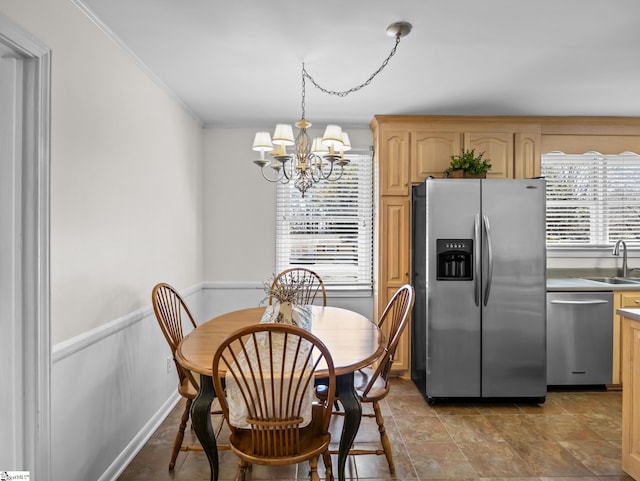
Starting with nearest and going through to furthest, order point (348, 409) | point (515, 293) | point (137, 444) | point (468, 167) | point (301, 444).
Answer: point (301, 444), point (348, 409), point (137, 444), point (515, 293), point (468, 167)

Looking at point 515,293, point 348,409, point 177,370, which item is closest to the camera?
point 348,409

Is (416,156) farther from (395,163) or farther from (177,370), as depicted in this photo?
(177,370)

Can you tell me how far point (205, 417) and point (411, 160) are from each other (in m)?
2.82

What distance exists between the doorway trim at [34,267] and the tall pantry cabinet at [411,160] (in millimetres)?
2692

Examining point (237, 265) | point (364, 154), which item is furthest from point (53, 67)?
point (364, 154)

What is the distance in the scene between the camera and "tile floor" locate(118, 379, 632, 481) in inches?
86.6

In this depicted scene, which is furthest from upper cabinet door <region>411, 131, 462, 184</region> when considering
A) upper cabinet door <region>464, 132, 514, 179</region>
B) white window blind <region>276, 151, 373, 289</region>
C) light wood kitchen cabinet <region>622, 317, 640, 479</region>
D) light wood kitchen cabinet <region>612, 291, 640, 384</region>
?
light wood kitchen cabinet <region>622, 317, 640, 479</region>

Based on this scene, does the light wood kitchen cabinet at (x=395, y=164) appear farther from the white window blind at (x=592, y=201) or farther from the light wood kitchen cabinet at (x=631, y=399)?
the light wood kitchen cabinet at (x=631, y=399)

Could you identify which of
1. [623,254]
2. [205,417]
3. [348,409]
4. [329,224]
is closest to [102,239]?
[205,417]

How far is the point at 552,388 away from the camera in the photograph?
3.42m

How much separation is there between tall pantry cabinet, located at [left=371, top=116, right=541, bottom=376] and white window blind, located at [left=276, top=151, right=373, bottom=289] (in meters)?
0.37

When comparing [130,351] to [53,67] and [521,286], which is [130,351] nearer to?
[53,67]

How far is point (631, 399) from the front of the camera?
213 cm

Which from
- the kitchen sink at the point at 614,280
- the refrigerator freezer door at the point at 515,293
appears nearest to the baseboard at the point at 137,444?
the refrigerator freezer door at the point at 515,293
